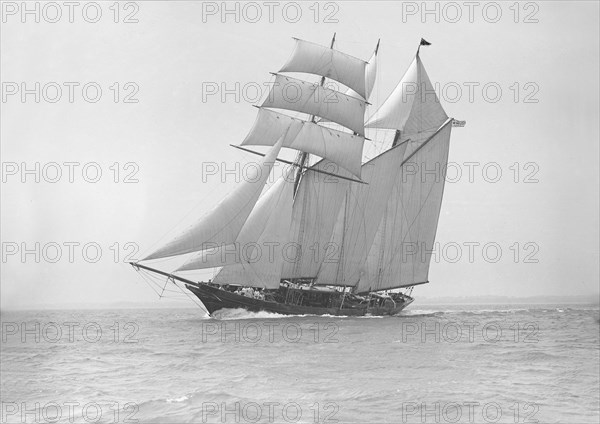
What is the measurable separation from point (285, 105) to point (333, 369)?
28662 mm

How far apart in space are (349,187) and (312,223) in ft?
13.3

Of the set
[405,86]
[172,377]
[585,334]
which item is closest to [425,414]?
[172,377]

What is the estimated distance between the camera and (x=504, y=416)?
16078mm

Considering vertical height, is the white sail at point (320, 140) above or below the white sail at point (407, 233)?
above

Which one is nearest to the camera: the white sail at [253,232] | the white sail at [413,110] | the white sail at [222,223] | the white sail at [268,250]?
the white sail at [222,223]

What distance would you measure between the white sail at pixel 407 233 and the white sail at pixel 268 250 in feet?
27.3

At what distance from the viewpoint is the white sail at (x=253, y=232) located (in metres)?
38.9

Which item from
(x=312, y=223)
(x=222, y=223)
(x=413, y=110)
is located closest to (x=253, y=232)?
(x=222, y=223)

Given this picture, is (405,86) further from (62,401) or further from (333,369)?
(62,401)

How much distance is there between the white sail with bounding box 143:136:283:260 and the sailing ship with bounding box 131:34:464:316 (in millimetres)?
6150

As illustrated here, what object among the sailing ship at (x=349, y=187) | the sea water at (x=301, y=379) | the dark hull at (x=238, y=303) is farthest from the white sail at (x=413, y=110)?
the sea water at (x=301, y=379)

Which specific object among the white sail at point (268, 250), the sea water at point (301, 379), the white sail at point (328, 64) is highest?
the white sail at point (328, 64)

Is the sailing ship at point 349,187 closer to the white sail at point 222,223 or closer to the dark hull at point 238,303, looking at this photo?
the dark hull at point 238,303

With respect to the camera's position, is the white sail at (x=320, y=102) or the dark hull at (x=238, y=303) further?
the white sail at (x=320, y=102)
